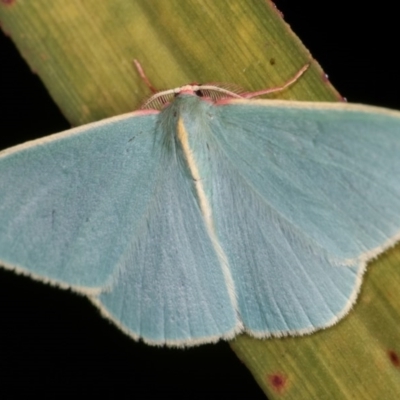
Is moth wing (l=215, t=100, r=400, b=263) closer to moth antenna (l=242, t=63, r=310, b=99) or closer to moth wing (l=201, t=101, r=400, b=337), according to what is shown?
moth wing (l=201, t=101, r=400, b=337)

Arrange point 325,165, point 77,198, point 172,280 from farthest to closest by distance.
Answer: point 172,280, point 77,198, point 325,165

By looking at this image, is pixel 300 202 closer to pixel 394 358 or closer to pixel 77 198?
pixel 394 358

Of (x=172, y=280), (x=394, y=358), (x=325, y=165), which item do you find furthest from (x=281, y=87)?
(x=394, y=358)

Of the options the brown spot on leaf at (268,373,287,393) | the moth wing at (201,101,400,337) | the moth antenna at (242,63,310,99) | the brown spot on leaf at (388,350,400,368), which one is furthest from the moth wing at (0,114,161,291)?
the brown spot on leaf at (388,350,400,368)

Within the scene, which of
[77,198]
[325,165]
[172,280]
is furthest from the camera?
[172,280]

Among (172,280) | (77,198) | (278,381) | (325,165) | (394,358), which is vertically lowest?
(394,358)
